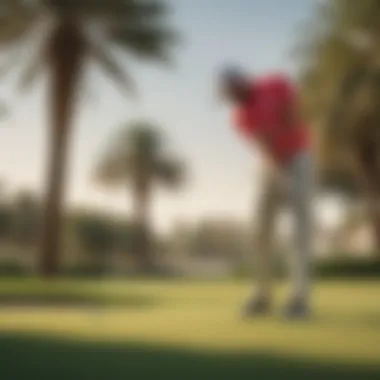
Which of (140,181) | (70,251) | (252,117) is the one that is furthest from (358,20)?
(70,251)

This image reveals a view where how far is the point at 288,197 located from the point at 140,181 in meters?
0.35

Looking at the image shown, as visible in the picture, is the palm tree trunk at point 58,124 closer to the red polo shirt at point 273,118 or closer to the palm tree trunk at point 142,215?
the palm tree trunk at point 142,215

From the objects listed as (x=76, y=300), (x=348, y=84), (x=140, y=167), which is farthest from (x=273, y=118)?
(x=76, y=300)

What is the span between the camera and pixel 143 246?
1.75 meters

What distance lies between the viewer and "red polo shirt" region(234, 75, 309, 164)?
1726 millimetres

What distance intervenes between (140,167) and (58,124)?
0.71 ft

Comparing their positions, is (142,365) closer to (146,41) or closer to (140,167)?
(140,167)

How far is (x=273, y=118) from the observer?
5.71 ft

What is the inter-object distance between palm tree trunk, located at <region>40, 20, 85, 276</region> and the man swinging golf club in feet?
1.18

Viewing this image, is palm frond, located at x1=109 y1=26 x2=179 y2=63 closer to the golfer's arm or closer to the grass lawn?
the golfer's arm

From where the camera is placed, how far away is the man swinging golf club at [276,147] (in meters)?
1.72

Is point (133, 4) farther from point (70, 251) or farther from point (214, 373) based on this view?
point (214, 373)

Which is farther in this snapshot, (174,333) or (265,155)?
(265,155)

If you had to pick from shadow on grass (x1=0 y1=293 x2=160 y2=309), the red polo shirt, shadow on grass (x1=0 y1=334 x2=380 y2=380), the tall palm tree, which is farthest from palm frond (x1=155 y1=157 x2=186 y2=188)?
shadow on grass (x1=0 y1=334 x2=380 y2=380)
